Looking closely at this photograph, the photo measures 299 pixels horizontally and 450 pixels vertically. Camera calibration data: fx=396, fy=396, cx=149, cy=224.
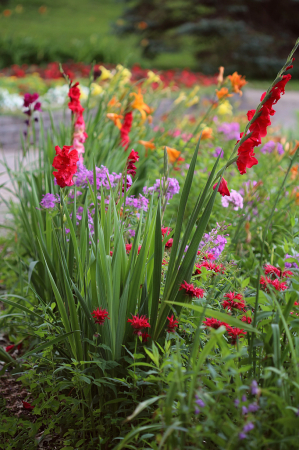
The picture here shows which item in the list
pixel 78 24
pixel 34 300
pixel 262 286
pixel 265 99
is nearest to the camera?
pixel 265 99

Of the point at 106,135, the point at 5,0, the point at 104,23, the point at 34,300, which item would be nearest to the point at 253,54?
the point at 104,23

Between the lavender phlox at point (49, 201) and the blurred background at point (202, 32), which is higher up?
the blurred background at point (202, 32)

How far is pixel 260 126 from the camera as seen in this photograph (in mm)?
1184

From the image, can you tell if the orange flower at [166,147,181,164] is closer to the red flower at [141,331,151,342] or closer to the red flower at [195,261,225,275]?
the red flower at [195,261,225,275]

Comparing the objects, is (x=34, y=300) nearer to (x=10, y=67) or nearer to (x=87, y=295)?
(x=87, y=295)

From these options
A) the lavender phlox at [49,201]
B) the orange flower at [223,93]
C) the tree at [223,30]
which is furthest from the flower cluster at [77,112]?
the tree at [223,30]

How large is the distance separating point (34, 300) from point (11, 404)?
55cm

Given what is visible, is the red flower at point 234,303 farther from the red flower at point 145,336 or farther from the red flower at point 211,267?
the red flower at point 145,336

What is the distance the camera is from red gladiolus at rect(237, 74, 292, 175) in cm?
113

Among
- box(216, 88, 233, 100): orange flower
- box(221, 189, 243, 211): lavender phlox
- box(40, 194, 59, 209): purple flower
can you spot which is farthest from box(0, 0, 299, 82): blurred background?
box(40, 194, 59, 209): purple flower

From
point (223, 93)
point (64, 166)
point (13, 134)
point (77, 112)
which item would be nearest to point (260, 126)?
point (64, 166)

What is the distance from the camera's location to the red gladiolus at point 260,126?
113 cm

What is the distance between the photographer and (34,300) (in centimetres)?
209

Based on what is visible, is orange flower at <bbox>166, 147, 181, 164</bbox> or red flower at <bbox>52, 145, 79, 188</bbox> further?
orange flower at <bbox>166, 147, 181, 164</bbox>
